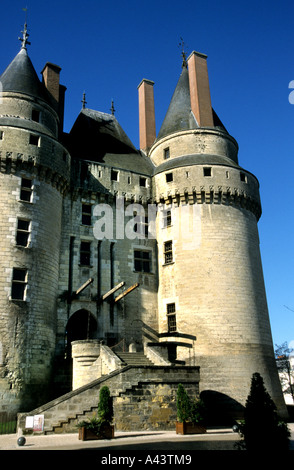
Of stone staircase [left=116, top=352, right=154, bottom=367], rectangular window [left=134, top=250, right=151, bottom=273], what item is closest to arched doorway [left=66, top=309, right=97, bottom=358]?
stone staircase [left=116, top=352, right=154, bottom=367]

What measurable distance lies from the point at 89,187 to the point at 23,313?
8405 millimetres

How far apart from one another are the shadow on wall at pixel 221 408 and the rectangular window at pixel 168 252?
7457 mm

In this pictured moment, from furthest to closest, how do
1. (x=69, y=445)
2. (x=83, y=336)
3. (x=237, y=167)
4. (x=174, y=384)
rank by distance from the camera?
(x=237, y=167), (x=83, y=336), (x=174, y=384), (x=69, y=445)

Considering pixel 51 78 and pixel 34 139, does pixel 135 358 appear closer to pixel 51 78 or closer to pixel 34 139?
pixel 34 139

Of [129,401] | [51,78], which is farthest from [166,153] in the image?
[129,401]

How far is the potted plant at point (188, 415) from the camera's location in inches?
574

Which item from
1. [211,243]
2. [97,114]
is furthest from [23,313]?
[97,114]

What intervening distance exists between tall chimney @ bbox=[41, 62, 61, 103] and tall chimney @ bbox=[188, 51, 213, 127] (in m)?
8.48

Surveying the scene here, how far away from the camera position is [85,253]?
23094 mm

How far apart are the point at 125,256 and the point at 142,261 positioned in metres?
1.16

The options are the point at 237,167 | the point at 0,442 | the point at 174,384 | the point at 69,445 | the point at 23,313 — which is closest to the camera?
the point at 69,445

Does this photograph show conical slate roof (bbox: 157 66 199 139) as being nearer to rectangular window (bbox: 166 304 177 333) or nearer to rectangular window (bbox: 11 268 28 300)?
rectangular window (bbox: 166 304 177 333)

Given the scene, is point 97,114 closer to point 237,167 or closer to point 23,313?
point 237,167

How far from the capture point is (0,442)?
518 inches
